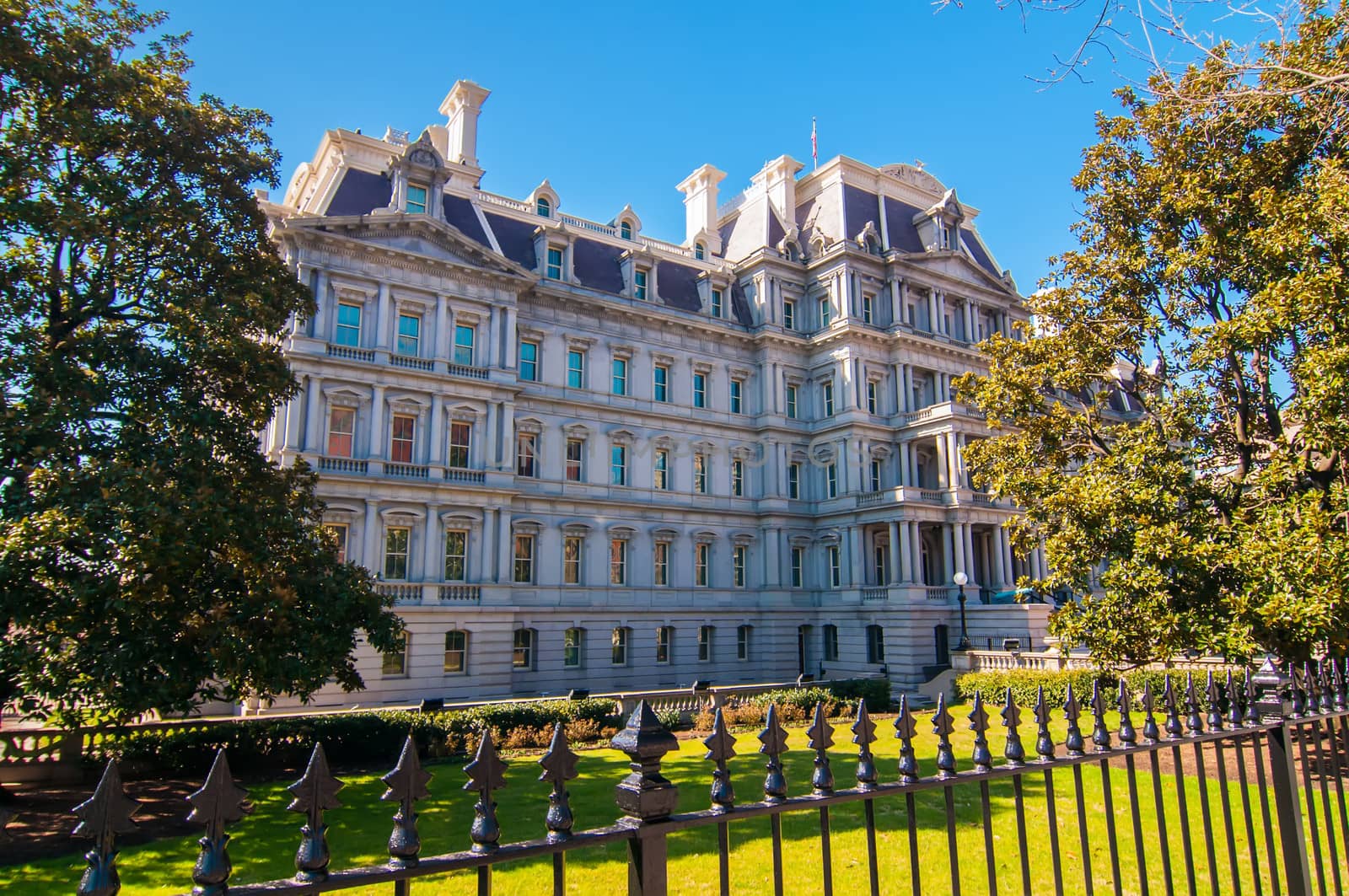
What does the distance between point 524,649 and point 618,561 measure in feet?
17.3

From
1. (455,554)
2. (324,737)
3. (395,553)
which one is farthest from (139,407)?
(455,554)

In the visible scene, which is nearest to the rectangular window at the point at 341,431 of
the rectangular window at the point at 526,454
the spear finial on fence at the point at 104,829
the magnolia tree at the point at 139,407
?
the rectangular window at the point at 526,454

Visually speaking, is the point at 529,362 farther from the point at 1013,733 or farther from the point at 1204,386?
the point at 1013,733

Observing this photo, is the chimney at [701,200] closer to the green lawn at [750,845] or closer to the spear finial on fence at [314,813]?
the green lawn at [750,845]

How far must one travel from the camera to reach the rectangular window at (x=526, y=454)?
3212 cm

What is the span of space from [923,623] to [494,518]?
1736cm

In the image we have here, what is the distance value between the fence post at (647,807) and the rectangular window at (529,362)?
30.3 m

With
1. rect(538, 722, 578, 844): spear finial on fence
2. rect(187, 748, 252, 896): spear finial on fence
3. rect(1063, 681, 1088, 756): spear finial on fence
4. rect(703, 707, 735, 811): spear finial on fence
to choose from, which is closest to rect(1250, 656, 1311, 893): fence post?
rect(1063, 681, 1088, 756): spear finial on fence

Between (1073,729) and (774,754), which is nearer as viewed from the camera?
(774,754)

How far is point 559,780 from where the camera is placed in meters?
2.86

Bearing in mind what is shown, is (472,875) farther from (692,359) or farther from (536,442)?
(692,359)

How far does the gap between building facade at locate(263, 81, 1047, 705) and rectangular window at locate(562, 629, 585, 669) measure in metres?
0.10

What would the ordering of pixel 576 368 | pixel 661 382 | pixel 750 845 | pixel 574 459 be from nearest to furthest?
pixel 750 845, pixel 574 459, pixel 576 368, pixel 661 382

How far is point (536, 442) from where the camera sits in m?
32.6
